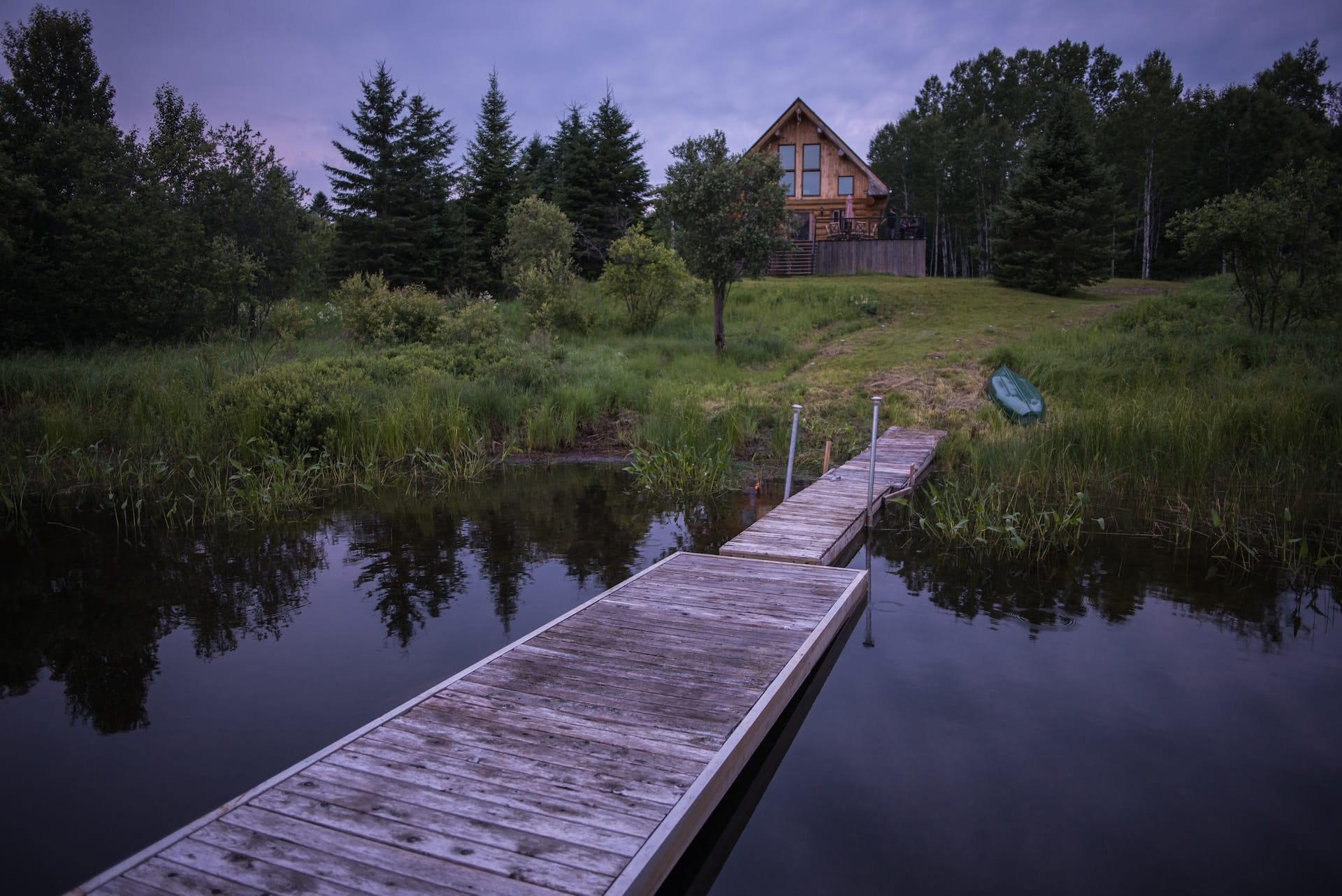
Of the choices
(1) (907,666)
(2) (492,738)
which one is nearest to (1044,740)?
(1) (907,666)

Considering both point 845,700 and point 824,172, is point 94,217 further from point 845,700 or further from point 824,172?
point 824,172

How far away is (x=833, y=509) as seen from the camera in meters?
8.77

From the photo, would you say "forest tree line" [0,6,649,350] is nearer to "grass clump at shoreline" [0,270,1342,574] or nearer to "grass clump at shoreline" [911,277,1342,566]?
"grass clump at shoreline" [0,270,1342,574]

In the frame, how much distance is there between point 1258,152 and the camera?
34594 millimetres

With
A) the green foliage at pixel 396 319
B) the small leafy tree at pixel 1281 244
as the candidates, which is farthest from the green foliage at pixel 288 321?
the small leafy tree at pixel 1281 244

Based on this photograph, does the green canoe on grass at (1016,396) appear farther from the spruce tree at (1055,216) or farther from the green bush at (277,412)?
the spruce tree at (1055,216)

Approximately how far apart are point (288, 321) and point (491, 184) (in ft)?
39.9

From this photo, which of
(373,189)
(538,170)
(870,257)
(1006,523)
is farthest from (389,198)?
(1006,523)

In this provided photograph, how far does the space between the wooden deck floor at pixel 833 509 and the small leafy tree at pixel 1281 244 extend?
23.3 ft

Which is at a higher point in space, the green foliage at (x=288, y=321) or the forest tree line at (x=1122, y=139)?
the forest tree line at (x=1122, y=139)

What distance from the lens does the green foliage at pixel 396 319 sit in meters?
15.9

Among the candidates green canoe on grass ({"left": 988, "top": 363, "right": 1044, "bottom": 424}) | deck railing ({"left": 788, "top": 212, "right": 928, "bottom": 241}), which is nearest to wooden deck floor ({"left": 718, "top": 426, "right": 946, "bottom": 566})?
green canoe on grass ({"left": 988, "top": 363, "right": 1044, "bottom": 424})

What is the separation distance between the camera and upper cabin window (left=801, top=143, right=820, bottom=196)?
105ft

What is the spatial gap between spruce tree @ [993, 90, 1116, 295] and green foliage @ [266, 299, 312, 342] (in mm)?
19085
